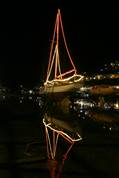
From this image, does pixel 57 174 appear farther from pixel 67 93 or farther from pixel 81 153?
pixel 67 93

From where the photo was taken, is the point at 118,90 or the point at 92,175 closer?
the point at 92,175

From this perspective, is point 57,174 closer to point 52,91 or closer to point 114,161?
point 114,161

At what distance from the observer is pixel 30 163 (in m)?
11.5

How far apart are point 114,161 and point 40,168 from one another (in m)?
2.23

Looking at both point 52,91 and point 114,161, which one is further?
point 52,91

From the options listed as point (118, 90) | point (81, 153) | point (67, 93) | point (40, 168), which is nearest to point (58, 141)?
point (81, 153)

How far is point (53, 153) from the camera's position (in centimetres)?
1324

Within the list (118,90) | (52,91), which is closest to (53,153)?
(52,91)

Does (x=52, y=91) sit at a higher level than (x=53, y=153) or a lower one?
higher

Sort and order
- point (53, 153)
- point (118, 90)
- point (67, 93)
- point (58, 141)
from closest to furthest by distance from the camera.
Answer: point (53, 153), point (58, 141), point (67, 93), point (118, 90)

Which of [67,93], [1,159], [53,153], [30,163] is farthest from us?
[67,93]

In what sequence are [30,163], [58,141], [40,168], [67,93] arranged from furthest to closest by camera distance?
1. [67,93]
2. [58,141]
3. [30,163]
4. [40,168]

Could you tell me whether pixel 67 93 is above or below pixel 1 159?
above

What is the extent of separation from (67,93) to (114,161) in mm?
46974
